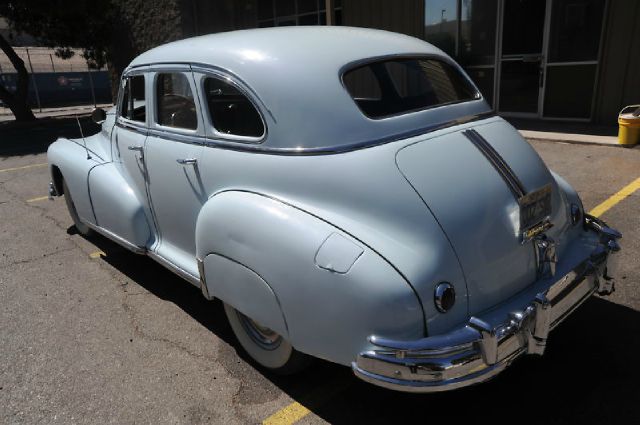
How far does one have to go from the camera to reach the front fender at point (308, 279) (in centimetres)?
208

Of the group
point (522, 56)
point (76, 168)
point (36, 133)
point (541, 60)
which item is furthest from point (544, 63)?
point (36, 133)

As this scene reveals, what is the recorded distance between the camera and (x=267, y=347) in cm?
285

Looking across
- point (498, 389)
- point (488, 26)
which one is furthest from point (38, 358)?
point (488, 26)

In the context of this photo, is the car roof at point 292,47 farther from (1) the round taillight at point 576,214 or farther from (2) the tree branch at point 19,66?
(2) the tree branch at point 19,66

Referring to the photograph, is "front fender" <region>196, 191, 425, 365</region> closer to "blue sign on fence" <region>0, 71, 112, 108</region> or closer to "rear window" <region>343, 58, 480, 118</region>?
"rear window" <region>343, 58, 480, 118</region>

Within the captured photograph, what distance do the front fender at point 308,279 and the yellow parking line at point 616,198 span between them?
3.66 meters

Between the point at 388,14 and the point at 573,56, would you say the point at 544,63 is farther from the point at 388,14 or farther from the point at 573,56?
the point at 388,14

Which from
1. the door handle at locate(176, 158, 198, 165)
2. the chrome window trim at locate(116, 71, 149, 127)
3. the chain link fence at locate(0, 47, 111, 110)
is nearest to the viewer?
the door handle at locate(176, 158, 198, 165)

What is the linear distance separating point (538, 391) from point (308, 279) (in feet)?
4.75

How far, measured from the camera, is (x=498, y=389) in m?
2.68

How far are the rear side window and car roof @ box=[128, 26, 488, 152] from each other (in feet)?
0.45

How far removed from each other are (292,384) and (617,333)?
6.68 ft

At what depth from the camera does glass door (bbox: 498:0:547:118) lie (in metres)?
9.08

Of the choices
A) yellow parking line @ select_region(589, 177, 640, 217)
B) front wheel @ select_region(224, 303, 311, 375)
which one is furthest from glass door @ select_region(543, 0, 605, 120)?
front wheel @ select_region(224, 303, 311, 375)
